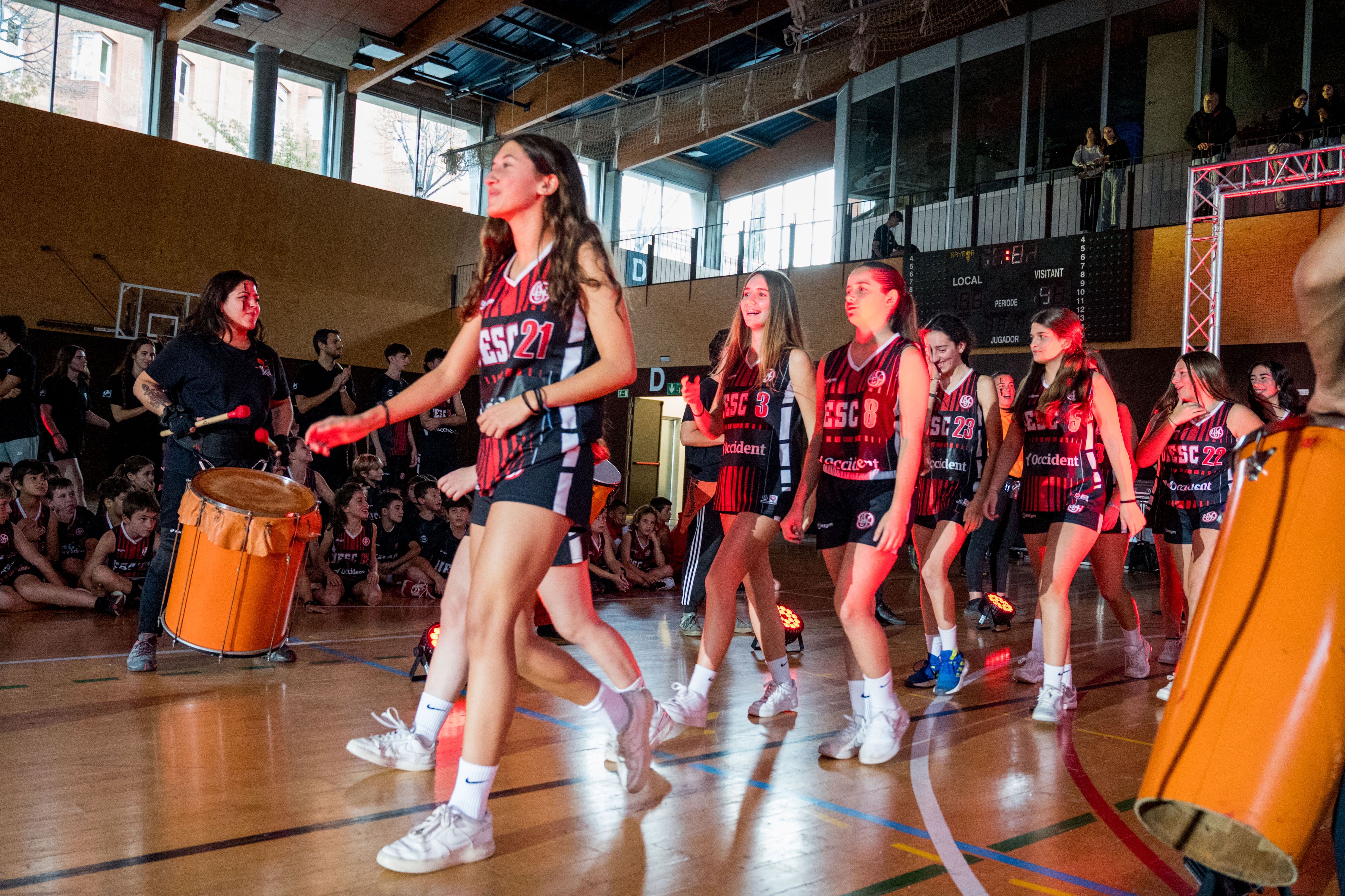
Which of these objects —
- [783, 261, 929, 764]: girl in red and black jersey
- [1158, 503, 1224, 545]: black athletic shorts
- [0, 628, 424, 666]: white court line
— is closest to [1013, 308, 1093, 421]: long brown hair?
[783, 261, 929, 764]: girl in red and black jersey

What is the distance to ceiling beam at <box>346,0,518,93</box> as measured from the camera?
53.8ft

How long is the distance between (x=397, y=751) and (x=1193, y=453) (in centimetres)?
463

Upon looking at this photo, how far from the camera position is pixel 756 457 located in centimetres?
409

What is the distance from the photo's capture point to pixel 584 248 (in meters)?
2.69

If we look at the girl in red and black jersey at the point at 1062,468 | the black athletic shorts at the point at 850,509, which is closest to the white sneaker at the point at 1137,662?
the girl in red and black jersey at the point at 1062,468

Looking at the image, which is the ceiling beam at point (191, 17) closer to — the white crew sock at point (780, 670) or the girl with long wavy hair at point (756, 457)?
the girl with long wavy hair at point (756, 457)

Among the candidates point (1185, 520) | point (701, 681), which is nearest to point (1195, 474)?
Answer: point (1185, 520)

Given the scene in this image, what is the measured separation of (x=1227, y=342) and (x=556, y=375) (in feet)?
37.9

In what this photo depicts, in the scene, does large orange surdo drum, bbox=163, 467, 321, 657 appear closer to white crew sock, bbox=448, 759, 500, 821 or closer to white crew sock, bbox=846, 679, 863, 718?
white crew sock, bbox=448, 759, 500, 821

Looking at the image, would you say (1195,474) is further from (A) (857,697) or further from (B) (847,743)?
(B) (847,743)

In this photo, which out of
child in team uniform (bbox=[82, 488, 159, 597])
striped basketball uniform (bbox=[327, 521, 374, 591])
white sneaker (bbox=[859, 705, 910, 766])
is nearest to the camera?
white sneaker (bbox=[859, 705, 910, 766])

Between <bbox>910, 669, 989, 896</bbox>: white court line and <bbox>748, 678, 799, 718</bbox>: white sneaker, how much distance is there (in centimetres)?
55

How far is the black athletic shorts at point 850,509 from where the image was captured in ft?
12.3

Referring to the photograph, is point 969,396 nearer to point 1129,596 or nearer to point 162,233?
point 1129,596
